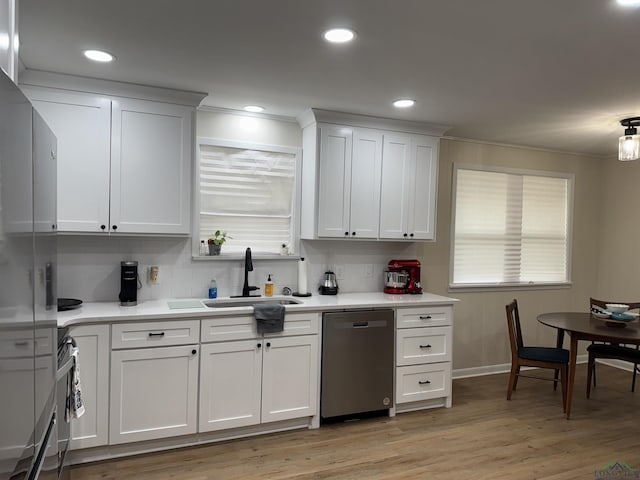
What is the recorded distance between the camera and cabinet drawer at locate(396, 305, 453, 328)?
12.0 ft

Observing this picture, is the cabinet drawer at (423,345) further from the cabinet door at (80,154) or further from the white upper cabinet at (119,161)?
the cabinet door at (80,154)

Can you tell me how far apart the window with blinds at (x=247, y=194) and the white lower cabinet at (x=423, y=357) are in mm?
1255

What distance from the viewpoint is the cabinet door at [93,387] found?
2740 millimetres

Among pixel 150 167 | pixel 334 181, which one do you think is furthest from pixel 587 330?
pixel 150 167

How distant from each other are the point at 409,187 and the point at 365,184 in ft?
1.42

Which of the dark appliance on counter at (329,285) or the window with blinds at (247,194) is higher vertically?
the window with blinds at (247,194)

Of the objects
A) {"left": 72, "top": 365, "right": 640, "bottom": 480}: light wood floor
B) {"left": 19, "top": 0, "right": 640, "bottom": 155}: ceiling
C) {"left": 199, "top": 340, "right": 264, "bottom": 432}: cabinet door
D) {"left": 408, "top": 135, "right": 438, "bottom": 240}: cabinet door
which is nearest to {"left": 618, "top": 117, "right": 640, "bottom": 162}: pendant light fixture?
{"left": 19, "top": 0, "right": 640, "bottom": 155}: ceiling

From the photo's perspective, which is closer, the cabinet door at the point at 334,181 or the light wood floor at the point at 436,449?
the light wood floor at the point at 436,449

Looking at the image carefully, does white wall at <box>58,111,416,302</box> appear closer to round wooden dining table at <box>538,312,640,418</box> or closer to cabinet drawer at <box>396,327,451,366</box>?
cabinet drawer at <box>396,327,451,366</box>

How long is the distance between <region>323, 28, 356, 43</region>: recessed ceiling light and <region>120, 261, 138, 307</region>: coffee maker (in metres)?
1.99

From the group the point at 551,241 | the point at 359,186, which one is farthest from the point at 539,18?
the point at 551,241

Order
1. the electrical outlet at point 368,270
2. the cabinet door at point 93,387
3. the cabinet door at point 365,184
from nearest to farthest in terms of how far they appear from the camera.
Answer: the cabinet door at point 93,387
the cabinet door at point 365,184
the electrical outlet at point 368,270

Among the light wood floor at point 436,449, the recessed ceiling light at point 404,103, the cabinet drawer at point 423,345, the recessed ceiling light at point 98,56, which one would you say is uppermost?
the recessed ceiling light at point 404,103

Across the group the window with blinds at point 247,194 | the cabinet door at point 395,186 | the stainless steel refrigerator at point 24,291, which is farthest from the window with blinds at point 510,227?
the stainless steel refrigerator at point 24,291
